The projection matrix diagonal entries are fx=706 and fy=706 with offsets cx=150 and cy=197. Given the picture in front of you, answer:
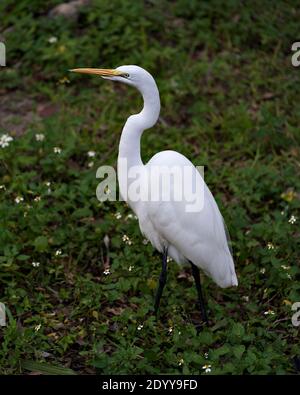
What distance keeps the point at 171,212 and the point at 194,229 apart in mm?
134

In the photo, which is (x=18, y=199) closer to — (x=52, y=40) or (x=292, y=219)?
(x=292, y=219)

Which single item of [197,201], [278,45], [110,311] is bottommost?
[110,311]

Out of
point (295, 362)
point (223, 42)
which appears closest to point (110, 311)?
point (295, 362)

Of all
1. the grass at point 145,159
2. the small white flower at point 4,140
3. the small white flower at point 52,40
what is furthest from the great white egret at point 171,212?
the small white flower at point 52,40

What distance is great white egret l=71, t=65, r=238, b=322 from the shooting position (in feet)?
10.4

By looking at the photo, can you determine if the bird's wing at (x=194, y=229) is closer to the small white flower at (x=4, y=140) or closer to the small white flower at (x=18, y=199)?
the small white flower at (x=18, y=199)

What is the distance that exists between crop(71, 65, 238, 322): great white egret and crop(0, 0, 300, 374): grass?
0.29 meters

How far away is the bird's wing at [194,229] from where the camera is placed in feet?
10.5

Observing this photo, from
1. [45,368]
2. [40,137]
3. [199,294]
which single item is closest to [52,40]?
[40,137]

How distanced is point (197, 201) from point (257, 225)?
2.40 ft

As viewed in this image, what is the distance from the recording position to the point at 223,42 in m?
5.43

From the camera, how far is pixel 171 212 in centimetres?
320
